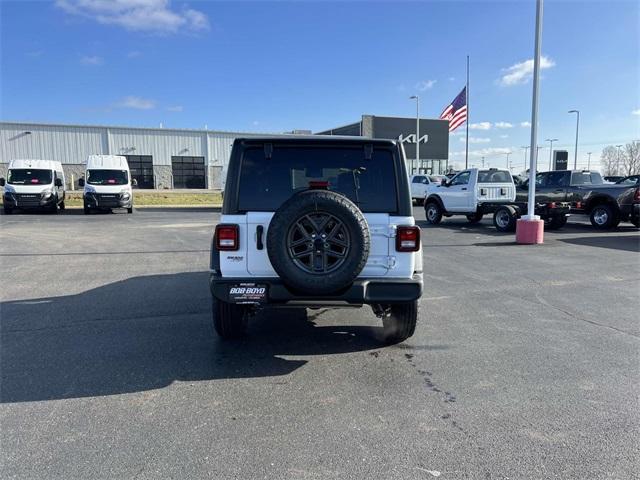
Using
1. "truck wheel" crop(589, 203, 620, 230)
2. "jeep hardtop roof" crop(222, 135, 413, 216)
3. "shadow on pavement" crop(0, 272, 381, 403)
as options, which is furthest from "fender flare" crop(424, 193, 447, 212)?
"jeep hardtop roof" crop(222, 135, 413, 216)

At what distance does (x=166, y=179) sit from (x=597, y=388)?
1832 inches

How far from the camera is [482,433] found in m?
3.01

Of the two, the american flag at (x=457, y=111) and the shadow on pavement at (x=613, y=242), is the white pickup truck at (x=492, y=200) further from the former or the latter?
the american flag at (x=457, y=111)

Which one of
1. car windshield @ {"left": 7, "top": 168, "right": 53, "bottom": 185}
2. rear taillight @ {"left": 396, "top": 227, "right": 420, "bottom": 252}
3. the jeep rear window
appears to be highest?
car windshield @ {"left": 7, "top": 168, "right": 53, "bottom": 185}

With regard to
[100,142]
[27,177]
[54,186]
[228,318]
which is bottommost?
[228,318]

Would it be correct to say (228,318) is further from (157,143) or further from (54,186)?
(157,143)

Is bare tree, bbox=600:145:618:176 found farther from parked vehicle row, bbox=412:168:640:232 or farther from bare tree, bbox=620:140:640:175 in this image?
parked vehicle row, bbox=412:168:640:232

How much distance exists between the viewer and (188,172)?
153ft

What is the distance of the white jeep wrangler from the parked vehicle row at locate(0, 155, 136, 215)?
19775 millimetres

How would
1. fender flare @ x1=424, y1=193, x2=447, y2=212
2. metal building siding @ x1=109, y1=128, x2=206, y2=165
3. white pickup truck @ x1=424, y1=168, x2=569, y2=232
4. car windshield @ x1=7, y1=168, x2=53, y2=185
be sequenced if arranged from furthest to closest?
metal building siding @ x1=109, y1=128, x2=206, y2=165 < car windshield @ x1=7, y1=168, x2=53, y2=185 < fender flare @ x1=424, y1=193, x2=447, y2=212 < white pickup truck @ x1=424, y1=168, x2=569, y2=232

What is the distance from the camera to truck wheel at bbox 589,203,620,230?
14805mm

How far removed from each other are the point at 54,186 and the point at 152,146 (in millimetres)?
24147

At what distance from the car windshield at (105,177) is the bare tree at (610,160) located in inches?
3181

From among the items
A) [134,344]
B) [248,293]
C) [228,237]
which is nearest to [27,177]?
[134,344]
